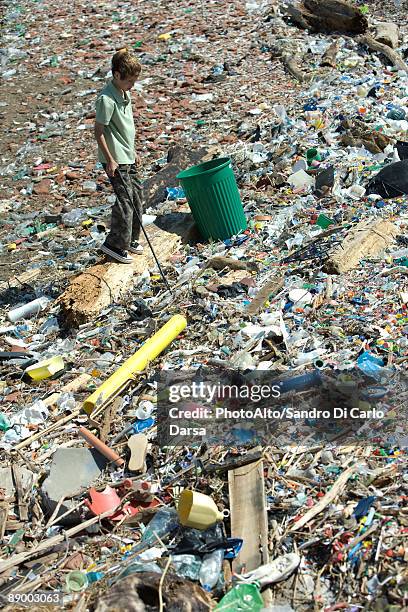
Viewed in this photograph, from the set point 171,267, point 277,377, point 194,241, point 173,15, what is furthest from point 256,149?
point 173,15

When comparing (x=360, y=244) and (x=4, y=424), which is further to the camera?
(x=360, y=244)

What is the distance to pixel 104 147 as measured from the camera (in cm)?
540

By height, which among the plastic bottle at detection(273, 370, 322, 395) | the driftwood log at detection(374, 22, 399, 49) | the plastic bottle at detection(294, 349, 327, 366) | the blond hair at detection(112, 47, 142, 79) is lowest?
the plastic bottle at detection(273, 370, 322, 395)

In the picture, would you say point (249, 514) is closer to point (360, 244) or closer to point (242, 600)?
point (242, 600)

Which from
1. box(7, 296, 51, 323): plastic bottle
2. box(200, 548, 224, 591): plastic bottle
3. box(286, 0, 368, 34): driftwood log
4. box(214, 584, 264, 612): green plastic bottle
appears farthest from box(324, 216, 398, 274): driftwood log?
box(286, 0, 368, 34): driftwood log

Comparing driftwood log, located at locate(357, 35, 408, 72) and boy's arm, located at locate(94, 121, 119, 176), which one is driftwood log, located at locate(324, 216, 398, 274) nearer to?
boy's arm, located at locate(94, 121, 119, 176)

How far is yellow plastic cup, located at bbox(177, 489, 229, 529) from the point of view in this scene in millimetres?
3273

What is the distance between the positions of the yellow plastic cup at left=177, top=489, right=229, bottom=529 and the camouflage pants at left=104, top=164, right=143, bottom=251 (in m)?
2.74

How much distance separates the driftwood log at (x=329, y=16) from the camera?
1023cm

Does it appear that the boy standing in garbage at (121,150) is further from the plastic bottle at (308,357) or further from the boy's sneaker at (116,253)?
the plastic bottle at (308,357)

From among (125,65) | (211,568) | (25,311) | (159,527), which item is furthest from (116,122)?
(211,568)

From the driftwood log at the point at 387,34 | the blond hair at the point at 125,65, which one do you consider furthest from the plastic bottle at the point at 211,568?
the driftwood log at the point at 387,34

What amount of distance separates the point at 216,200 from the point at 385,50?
477 cm

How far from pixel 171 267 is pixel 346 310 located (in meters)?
1.62
